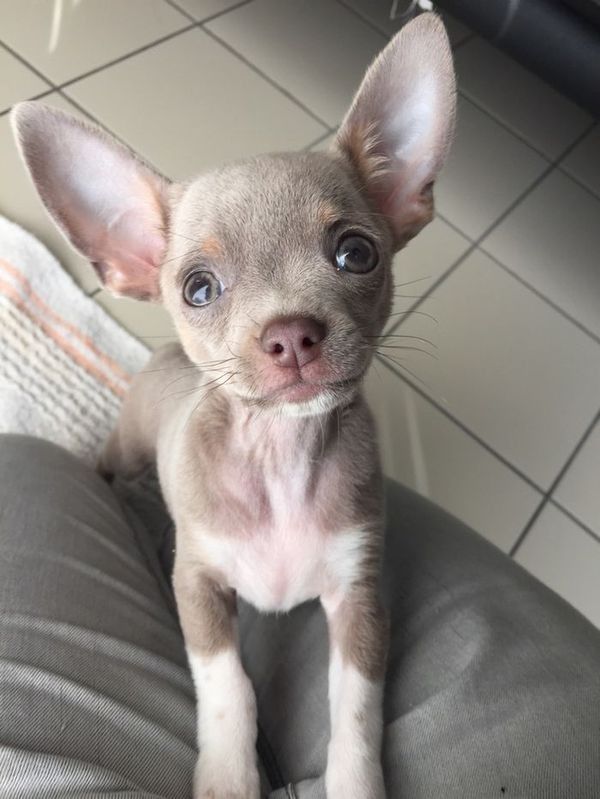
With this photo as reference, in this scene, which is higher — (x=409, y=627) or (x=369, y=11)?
(x=369, y=11)

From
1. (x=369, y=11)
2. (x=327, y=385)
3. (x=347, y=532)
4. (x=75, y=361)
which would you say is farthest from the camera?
(x=369, y=11)

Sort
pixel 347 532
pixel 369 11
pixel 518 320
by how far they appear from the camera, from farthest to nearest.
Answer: pixel 369 11
pixel 518 320
pixel 347 532

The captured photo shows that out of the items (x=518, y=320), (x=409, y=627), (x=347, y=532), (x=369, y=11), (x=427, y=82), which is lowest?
(x=518, y=320)

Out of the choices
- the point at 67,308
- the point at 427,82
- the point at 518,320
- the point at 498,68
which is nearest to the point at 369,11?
the point at 498,68

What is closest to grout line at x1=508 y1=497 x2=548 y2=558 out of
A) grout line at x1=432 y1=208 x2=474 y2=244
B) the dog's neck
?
grout line at x1=432 y1=208 x2=474 y2=244

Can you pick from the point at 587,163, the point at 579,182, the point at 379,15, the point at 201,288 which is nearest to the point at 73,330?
the point at 201,288

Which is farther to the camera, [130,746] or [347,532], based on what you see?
[347,532]

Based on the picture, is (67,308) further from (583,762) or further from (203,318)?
(583,762)
